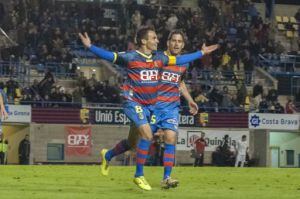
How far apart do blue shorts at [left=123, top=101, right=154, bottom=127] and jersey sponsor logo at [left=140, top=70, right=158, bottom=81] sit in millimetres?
442

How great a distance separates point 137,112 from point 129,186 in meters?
1.44

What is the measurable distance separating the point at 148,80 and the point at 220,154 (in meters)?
25.3

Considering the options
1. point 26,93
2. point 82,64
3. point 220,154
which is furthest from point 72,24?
point 220,154

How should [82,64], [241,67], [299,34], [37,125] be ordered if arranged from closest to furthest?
[37,125] < [82,64] < [241,67] < [299,34]

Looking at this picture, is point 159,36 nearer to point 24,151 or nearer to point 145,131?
point 24,151

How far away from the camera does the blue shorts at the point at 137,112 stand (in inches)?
509

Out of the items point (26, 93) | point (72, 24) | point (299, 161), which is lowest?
point (299, 161)

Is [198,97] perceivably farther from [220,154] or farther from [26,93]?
[26,93]

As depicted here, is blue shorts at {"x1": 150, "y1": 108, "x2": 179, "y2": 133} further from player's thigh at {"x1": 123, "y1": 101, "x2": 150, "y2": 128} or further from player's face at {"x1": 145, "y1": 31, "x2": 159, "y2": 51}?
player's face at {"x1": 145, "y1": 31, "x2": 159, "y2": 51}

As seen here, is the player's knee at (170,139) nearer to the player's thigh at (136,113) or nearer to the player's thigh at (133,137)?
the player's thigh at (136,113)

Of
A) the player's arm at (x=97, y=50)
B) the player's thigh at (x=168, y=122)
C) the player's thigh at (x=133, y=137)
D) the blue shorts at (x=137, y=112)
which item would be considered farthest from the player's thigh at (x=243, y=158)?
the player's arm at (x=97, y=50)

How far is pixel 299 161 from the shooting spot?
41938 mm

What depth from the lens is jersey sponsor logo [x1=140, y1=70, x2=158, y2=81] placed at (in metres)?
13.0

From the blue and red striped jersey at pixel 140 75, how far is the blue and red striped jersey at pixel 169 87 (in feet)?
1.05
